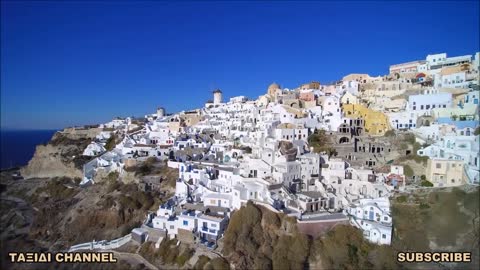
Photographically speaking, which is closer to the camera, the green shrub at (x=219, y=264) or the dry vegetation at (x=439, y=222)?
the green shrub at (x=219, y=264)

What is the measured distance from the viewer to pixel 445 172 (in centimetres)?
2028

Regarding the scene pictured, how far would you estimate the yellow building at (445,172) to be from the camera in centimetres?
1984

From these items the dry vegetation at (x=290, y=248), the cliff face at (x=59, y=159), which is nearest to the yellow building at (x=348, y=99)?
the dry vegetation at (x=290, y=248)

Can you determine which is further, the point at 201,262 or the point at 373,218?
the point at 373,218

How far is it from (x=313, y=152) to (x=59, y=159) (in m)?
33.5

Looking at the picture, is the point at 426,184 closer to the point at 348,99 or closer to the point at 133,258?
the point at 348,99

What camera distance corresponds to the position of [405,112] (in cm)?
2720

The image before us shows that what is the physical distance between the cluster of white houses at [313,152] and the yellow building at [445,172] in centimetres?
6

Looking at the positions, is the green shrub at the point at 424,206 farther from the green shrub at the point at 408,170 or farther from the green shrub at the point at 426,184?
the green shrub at the point at 408,170

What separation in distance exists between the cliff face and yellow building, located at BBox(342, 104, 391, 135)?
1229 inches

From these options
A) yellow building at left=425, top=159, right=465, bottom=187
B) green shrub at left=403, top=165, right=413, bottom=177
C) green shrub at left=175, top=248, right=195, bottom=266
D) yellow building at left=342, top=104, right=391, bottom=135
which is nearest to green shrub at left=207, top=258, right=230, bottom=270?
green shrub at left=175, top=248, right=195, bottom=266

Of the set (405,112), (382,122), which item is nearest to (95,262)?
(382,122)

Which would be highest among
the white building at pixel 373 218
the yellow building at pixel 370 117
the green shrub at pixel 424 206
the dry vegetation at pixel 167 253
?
the yellow building at pixel 370 117

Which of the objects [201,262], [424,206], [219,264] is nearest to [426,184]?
[424,206]
